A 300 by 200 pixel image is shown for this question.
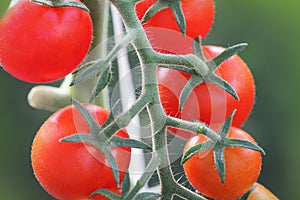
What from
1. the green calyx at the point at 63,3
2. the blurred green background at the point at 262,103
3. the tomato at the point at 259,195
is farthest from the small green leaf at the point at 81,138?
the blurred green background at the point at 262,103

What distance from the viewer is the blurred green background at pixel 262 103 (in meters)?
2.55

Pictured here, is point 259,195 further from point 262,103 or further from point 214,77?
point 262,103

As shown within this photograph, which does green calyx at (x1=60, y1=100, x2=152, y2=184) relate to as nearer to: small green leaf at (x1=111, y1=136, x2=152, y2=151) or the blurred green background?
small green leaf at (x1=111, y1=136, x2=152, y2=151)

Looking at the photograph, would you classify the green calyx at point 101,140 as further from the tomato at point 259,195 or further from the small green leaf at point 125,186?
the tomato at point 259,195

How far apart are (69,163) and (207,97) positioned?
16 cm

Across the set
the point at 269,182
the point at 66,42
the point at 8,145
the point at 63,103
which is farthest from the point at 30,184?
the point at 66,42

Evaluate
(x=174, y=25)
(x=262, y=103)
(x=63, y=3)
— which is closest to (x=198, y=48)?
(x=174, y=25)

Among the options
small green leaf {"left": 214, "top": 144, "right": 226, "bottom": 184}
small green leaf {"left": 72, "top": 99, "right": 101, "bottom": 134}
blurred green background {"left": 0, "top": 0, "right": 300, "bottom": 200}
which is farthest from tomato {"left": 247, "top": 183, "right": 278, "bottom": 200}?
blurred green background {"left": 0, "top": 0, "right": 300, "bottom": 200}

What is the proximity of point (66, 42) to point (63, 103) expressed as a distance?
18cm

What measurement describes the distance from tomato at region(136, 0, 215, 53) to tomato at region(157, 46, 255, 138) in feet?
0.08

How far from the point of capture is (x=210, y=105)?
0.80m

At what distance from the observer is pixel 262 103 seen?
2.79 m

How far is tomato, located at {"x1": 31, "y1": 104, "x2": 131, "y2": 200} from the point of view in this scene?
0.74m

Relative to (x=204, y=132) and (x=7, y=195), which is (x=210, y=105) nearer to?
(x=204, y=132)
